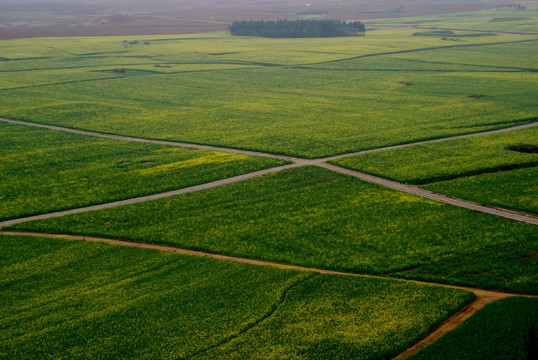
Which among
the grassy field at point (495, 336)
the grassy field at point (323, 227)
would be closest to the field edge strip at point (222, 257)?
the grassy field at point (323, 227)

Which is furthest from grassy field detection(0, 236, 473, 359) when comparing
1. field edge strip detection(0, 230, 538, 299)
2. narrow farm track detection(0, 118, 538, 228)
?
narrow farm track detection(0, 118, 538, 228)

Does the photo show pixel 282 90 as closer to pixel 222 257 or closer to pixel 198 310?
pixel 222 257

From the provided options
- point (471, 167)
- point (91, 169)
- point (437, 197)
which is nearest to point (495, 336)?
point (437, 197)

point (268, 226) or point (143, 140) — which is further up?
point (143, 140)

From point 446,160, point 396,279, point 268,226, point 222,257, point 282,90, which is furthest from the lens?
point 282,90

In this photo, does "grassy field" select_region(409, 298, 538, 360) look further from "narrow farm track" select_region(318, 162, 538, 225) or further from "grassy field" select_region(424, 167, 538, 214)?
"grassy field" select_region(424, 167, 538, 214)

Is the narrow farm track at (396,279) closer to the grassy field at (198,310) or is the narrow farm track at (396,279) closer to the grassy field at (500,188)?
the grassy field at (198,310)
